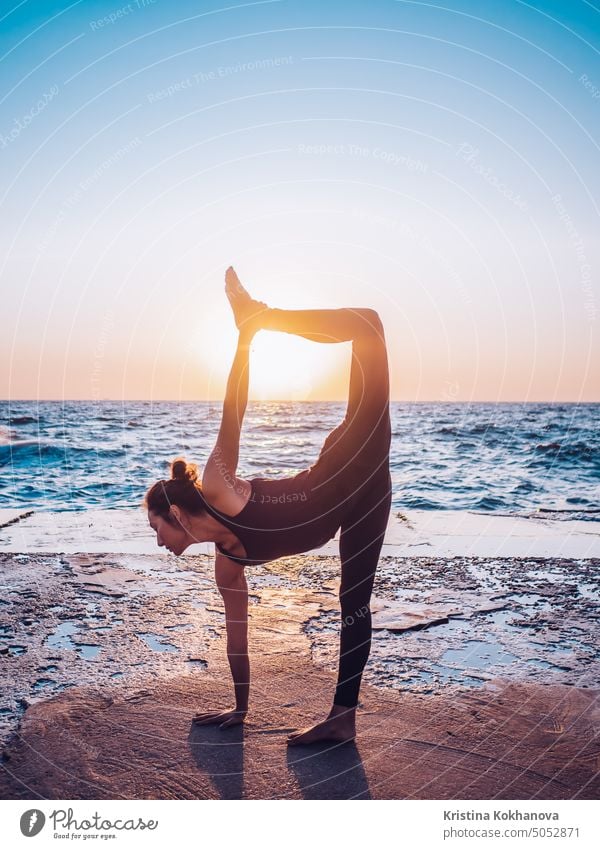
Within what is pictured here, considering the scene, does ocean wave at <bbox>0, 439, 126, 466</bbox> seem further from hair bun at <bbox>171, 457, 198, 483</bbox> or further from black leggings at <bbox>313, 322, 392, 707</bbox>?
black leggings at <bbox>313, 322, 392, 707</bbox>

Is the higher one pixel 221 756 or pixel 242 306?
pixel 242 306

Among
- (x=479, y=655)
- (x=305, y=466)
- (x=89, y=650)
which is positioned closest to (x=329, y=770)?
(x=479, y=655)

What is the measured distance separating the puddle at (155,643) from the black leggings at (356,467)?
160 centimetres

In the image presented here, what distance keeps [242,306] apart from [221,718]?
7.19 ft

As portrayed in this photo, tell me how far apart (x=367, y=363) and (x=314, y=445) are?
23550 mm

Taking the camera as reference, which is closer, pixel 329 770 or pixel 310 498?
pixel 329 770

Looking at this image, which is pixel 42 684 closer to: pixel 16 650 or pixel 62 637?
pixel 16 650

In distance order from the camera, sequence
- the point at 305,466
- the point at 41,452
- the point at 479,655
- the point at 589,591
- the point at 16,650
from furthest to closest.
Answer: the point at 41,452, the point at 305,466, the point at 589,591, the point at 479,655, the point at 16,650

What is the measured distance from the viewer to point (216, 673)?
4.54m

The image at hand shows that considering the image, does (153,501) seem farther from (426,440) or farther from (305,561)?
(426,440)

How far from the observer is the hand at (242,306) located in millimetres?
3455

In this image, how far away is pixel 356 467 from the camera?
12.0 ft

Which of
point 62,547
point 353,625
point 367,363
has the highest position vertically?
point 367,363
